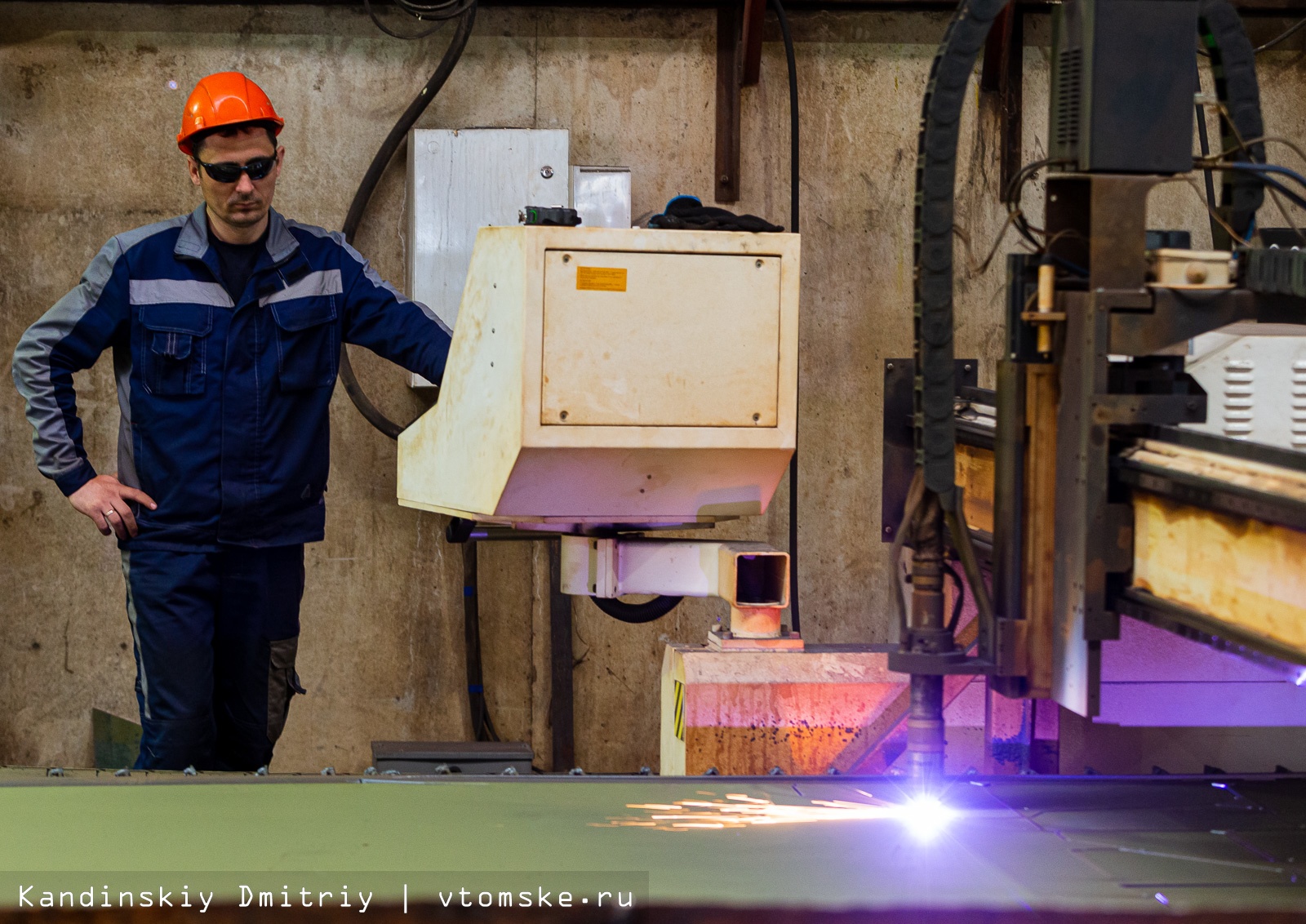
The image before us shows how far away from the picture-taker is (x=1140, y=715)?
6.22ft

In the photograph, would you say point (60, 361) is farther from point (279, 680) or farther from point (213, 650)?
point (279, 680)

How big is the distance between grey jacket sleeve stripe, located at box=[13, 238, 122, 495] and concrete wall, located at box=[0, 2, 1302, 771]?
39.9 inches

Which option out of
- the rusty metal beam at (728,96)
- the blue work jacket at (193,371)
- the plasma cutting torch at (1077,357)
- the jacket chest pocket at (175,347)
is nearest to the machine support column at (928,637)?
the plasma cutting torch at (1077,357)

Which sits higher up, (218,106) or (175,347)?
(218,106)

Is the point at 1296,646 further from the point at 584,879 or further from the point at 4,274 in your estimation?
the point at 4,274

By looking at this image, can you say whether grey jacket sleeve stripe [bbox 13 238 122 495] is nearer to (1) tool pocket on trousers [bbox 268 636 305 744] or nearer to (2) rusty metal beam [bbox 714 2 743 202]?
(1) tool pocket on trousers [bbox 268 636 305 744]

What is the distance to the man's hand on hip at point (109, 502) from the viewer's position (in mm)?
2543

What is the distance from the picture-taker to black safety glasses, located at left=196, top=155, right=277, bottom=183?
2.54 meters

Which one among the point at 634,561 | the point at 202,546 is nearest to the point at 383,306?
the point at 202,546

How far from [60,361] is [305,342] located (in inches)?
18.9

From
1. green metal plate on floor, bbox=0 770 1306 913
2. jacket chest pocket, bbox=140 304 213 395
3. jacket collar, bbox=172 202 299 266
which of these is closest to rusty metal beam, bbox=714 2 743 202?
jacket collar, bbox=172 202 299 266

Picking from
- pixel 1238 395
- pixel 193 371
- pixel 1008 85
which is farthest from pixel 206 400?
pixel 1008 85

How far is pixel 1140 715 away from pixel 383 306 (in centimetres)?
166

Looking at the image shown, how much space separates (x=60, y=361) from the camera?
2627 millimetres
